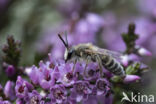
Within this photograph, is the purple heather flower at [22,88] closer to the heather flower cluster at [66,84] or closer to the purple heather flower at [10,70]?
the heather flower cluster at [66,84]

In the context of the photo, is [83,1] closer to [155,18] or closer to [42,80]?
[155,18]

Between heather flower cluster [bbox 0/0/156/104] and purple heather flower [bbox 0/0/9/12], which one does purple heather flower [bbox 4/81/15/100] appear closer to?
heather flower cluster [bbox 0/0/156/104]

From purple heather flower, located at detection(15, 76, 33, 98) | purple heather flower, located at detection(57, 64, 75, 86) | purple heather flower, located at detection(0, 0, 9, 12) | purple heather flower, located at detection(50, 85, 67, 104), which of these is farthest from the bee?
purple heather flower, located at detection(0, 0, 9, 12)

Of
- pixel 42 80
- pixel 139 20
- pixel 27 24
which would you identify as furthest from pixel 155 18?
pixel 42 80

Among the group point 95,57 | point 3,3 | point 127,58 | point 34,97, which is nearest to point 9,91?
point 34,97

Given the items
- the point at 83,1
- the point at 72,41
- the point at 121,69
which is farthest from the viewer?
the point at 83,1
